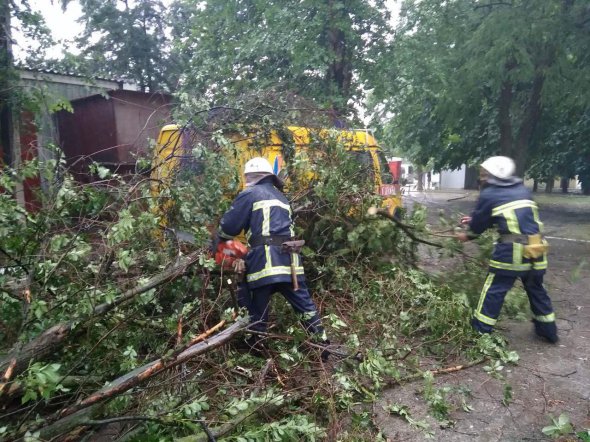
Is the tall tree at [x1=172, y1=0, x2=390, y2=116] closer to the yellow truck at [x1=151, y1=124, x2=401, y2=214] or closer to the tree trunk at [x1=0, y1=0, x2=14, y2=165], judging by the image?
the tree trunk at [x1=0, y1=0, x2=14, y2=165]

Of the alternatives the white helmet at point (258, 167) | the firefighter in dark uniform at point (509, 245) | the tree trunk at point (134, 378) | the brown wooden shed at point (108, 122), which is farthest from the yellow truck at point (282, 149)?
the brown wooden shed at point (108, 122)

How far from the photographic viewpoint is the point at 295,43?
385 inches

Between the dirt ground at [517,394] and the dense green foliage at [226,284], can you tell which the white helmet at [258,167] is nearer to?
the dense green foliage at [226,284]

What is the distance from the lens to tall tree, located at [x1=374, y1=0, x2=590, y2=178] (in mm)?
7133

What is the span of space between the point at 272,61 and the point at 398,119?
3194 mm

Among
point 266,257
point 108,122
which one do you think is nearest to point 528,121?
point 266,257

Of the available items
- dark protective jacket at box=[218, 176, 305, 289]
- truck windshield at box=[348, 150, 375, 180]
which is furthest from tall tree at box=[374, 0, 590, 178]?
dark protective jacket at box=[218, 176, 305, 289]

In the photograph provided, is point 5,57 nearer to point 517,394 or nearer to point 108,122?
point 108,122

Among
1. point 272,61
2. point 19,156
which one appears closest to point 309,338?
point 19,156

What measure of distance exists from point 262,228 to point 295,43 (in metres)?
7.25

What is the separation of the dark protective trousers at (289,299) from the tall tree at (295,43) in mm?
6455

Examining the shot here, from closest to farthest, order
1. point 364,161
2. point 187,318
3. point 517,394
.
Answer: point 517,394 → point 187,318 → point 364,161

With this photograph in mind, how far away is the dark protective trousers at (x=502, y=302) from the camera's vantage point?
389cm

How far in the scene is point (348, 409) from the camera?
2.98 m
